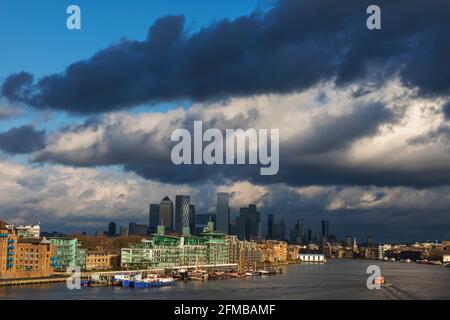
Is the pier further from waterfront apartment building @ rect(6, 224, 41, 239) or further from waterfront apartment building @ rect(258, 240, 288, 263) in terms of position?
waterfront apartment building @ rect(258, 240, 288, 263)

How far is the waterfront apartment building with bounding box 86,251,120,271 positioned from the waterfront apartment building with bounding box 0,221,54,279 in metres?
16.2

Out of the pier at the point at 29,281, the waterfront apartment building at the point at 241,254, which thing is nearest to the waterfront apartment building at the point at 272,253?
the waterfront apartment building at the point at 241,254

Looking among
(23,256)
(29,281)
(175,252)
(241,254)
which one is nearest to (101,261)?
(175,252)

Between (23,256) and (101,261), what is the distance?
26208 millimetres

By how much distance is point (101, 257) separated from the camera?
100375mm

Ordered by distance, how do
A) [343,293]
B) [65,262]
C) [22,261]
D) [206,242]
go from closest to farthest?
[343,293] < [22,261] < [65,262] < [206,242]

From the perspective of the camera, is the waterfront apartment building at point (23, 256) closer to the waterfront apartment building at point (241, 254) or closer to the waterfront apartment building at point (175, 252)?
the waterfront apartment building at point (175, 252)

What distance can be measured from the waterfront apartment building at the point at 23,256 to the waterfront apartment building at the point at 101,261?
1624cm

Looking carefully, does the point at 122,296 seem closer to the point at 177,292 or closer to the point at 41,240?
the point at 177,292

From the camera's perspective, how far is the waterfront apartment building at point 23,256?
69.6 meters

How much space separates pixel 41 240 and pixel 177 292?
77.6 ft

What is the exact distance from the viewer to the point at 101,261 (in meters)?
99.8

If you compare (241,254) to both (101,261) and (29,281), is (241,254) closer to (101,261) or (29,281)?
(101,261)
